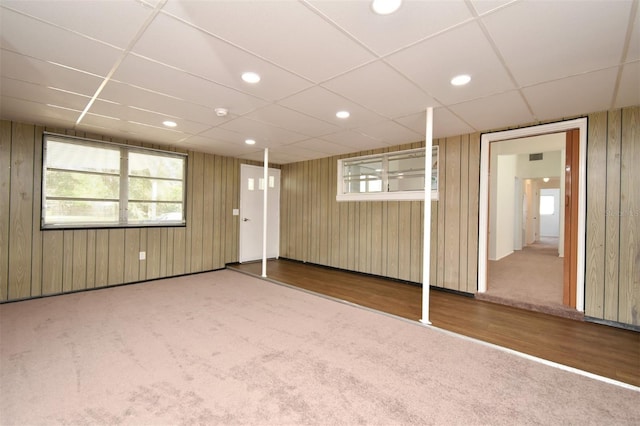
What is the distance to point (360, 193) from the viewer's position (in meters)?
5.47

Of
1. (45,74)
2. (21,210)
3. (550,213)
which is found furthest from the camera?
(550,213)

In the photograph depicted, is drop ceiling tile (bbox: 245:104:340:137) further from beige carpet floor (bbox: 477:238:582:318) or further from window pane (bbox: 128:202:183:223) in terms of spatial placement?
→ beige carpet floor (bbox: 477:238:582:318)

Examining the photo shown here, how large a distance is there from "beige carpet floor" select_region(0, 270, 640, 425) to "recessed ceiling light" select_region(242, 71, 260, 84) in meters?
2.45

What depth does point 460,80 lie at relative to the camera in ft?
7.96

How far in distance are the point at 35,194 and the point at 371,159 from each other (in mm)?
5368

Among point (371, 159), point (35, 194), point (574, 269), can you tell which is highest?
point (371, 159)

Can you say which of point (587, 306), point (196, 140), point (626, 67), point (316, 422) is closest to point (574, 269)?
point (587, 306)

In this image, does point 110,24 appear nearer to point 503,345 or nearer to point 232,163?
point 503,345

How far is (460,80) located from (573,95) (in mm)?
1275

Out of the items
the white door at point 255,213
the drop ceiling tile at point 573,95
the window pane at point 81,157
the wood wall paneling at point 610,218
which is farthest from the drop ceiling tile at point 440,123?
the window pane at point 81,157

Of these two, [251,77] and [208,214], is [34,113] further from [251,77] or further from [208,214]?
[251,77]

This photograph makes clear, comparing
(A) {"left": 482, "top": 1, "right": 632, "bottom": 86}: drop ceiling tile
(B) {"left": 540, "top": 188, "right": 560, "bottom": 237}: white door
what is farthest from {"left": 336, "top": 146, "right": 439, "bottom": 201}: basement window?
(B) {"left": 540, "top": 188, "right": 560, "bottom": 237}: white door

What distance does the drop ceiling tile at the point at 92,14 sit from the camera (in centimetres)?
157

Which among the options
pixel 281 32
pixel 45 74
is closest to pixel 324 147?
pixel 281 32
